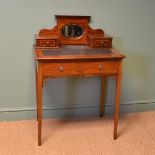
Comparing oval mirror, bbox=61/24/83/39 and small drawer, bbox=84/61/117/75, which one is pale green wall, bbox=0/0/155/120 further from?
small drawer, bbox=84/61/117/75

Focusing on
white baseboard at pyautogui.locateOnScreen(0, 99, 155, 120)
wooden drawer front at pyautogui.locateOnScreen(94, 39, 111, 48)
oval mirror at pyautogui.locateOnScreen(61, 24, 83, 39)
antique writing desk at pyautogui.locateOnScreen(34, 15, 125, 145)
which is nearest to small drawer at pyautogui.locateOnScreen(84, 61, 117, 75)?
antique writing desk at pyautogui.locateOnScreen(34, 15, 125, 145)

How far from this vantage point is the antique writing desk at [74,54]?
5.89 feet

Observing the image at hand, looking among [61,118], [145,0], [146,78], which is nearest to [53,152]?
[61,118]

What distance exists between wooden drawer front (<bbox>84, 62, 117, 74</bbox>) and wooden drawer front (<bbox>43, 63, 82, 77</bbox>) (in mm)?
70

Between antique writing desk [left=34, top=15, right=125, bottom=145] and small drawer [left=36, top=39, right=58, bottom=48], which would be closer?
antique writing desk [left=34, top=15, right=125, bottom=145]

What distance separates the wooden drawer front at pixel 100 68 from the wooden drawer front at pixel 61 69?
0.07 metres

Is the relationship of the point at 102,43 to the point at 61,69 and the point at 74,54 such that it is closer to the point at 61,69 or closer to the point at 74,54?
the point at 74,54

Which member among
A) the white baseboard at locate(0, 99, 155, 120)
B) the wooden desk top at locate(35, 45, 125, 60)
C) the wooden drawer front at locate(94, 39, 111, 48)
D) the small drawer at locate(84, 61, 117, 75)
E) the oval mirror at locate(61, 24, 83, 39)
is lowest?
the white baseboard at locate(0, 99, 155, 120)

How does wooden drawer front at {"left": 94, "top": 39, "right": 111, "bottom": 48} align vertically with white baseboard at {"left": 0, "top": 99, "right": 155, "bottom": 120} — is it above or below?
above

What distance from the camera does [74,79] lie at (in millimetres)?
2340

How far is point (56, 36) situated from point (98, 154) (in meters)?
1.02

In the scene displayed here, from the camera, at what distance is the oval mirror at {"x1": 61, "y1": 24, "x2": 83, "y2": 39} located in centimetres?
214

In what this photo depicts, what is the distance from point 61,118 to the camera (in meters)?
2.42

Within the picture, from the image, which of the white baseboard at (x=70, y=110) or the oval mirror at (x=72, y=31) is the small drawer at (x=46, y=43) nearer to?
the oval mirror at (x=72, y=31)
